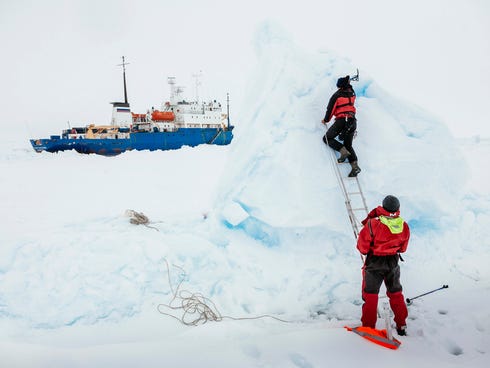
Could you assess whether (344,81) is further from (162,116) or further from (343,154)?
(162,116)

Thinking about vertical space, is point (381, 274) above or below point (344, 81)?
below


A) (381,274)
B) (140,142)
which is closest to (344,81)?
(381,274)

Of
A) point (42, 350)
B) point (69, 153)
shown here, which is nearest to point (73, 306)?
point (42, 350)

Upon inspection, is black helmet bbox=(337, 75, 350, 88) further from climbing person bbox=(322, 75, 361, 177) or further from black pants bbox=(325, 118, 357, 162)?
black pants bbox=(325, 118, 357, 162)

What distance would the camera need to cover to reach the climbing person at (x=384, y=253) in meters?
2.70

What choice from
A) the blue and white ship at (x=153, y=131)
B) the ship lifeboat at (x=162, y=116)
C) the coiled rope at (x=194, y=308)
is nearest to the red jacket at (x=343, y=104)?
the coiled rope at (x=194, y=308)

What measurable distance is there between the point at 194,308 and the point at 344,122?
3155mm

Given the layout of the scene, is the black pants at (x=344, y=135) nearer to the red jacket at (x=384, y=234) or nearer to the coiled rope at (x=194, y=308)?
the red jacket at (x=384, y=234)

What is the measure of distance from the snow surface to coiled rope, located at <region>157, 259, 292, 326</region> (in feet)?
0.24

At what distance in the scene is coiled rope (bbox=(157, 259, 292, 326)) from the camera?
311 cm

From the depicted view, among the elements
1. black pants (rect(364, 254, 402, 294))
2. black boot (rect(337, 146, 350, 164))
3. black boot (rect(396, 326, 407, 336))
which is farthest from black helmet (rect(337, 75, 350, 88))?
black boot (rect(396, 326, 407, 336))

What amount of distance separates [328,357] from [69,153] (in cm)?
2418

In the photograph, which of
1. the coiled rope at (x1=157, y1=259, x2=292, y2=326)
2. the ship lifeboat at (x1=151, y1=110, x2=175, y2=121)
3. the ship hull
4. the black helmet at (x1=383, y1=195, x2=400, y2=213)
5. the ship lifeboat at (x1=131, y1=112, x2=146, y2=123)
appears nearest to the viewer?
the black helmet at (x1=383, y1=195, x2=400, y2=213)

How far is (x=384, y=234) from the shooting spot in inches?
106
